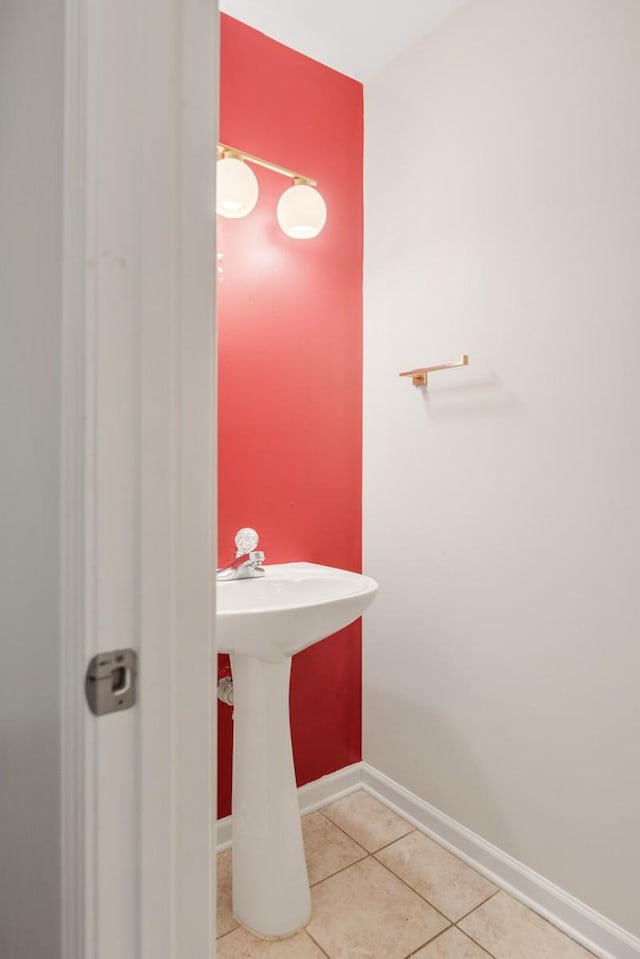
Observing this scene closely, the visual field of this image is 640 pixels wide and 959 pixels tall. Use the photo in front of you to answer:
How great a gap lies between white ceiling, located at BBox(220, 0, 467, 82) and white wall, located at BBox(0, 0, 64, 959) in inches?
45.2

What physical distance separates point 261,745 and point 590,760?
0.78m

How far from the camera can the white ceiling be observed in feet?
5.32

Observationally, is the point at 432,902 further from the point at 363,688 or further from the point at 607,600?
the point at 607,600

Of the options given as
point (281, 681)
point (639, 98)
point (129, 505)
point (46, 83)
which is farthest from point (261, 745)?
point (639, 98)

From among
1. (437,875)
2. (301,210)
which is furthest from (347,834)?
(301,210)

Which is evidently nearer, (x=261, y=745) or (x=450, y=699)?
(x=261, y=745)

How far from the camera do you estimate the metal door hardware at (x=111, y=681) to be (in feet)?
1.54

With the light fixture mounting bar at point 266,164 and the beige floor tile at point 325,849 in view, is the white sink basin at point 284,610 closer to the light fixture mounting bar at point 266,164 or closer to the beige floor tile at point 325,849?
the beige floor tile at point 325,849

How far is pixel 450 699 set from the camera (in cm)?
166

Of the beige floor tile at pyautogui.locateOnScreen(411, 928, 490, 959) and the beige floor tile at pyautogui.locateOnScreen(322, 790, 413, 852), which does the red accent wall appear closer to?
the beige floor tile at pyautogui.locateOnScreen(322, 790, 413, 852)

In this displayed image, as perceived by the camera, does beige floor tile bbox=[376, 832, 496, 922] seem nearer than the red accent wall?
Yes

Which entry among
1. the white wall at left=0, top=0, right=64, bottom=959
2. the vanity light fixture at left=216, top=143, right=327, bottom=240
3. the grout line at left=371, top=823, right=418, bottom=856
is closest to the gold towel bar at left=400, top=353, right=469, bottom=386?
the vanity light fixture at left=216, top=143, right=327, bottom=240

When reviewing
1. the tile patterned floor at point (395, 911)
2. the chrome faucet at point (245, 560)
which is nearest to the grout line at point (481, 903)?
the tile patterned floor at point (395, 911)

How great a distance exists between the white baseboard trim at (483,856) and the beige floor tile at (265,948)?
0.94ft
